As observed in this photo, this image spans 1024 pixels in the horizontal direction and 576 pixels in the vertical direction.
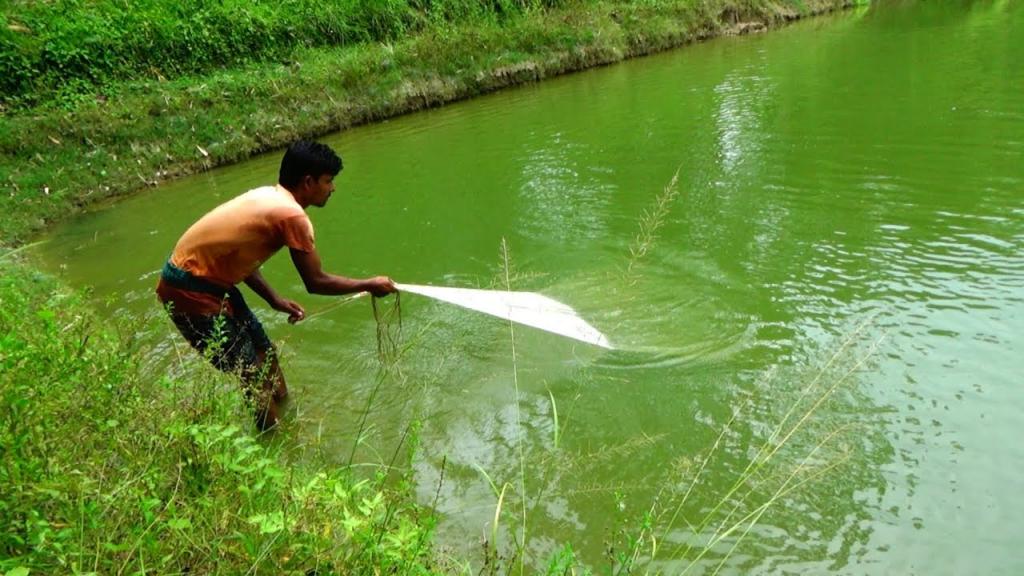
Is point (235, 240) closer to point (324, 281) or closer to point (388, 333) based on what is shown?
point (324, 281)

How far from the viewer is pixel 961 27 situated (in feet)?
45.7

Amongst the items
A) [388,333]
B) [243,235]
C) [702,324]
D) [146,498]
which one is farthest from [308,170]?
[702,324]

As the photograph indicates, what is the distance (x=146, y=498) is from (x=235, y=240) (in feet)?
4.55

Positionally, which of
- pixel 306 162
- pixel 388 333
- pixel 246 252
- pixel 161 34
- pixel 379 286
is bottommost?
pixel 388 333

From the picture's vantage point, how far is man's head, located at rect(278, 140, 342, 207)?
286 cm

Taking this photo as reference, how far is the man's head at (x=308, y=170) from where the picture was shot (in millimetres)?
2859

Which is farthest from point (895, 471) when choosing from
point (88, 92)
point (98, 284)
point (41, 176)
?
point (88, 92)

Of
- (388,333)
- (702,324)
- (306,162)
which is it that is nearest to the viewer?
(306,162)

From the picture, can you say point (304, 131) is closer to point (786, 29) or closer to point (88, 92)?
point (88, 92)

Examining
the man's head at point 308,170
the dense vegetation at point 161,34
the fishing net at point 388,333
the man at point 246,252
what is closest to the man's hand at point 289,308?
the man at point 246,252

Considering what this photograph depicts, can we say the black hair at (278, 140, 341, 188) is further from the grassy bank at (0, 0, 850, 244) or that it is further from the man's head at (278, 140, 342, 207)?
the grassy bank at (0, 0, 850, 244)

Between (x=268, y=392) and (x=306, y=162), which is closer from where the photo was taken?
(x=306, y=162)

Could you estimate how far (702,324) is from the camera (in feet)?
13.1

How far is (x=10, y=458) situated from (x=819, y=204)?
549cm
